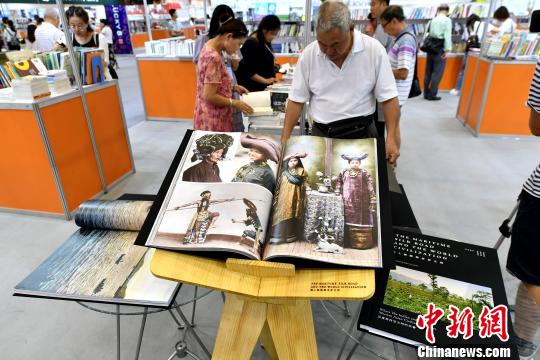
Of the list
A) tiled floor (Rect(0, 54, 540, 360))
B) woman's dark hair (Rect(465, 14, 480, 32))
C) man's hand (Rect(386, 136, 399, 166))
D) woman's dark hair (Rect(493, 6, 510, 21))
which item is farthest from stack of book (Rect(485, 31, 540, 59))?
man's hand (Rect(386, 136, 399, 166))

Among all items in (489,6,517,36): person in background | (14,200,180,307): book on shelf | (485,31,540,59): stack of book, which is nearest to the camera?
(14,200,180,307): book on shelf

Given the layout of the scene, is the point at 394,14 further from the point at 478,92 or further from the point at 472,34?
the point at 472,34

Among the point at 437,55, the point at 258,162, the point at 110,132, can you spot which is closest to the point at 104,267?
the point at 258,162

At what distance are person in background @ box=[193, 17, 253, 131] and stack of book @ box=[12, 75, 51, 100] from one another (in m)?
1.17

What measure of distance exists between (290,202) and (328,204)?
0.10m

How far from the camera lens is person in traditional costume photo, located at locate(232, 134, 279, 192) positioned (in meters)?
0.96

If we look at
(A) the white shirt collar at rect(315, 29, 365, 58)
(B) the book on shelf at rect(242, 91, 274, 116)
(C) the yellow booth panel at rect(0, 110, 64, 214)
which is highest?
(A) the white shirt collar at rect(315, 29, 365, 58)

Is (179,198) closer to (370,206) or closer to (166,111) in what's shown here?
(370,206)

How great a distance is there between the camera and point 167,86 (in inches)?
209

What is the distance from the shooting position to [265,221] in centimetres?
87

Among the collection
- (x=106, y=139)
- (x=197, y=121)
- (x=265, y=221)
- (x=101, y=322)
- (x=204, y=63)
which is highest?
(x=204, y=63)

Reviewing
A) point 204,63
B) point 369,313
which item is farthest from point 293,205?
point 204,63

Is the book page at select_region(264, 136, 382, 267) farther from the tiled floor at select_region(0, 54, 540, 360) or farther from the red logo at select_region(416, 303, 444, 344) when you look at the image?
the tiled floor at select_region(0, 54, 540, 360)

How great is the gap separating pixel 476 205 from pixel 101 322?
9.63 feet
